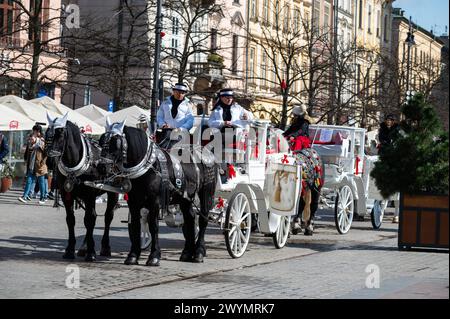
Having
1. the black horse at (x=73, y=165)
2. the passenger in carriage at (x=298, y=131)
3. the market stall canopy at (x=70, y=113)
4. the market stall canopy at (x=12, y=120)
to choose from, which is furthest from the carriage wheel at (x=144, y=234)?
the market stall canopy at (x=70, y=113)

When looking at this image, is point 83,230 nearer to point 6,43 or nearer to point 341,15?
point 6,43

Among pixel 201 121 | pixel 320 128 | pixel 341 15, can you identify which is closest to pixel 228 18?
pixel 341 15

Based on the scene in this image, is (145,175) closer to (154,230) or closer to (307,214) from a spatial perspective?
(154,230)

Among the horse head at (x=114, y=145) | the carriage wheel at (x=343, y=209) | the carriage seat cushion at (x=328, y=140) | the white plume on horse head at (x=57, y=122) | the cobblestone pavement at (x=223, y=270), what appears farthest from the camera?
the carriage seat cushion at (x=328, y=140)

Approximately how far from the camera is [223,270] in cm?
1345

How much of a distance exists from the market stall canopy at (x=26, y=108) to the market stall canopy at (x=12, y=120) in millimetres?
373

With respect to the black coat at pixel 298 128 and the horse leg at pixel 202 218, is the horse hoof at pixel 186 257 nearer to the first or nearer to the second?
the horse leg at pixel 202 218

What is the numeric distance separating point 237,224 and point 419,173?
2622 millimetres

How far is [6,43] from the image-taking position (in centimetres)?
3738

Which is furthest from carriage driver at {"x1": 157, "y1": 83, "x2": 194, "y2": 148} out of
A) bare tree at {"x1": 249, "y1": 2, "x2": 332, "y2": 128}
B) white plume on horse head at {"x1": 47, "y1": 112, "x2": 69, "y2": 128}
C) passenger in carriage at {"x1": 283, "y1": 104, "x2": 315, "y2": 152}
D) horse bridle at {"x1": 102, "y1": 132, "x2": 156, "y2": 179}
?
bare tree at {"x1": 249, "y1": 2, "x2": 332, "y2": 128}

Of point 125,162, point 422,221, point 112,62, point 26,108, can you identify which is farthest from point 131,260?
point 112,62

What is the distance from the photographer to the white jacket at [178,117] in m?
14.7

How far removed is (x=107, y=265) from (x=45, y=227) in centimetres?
570
